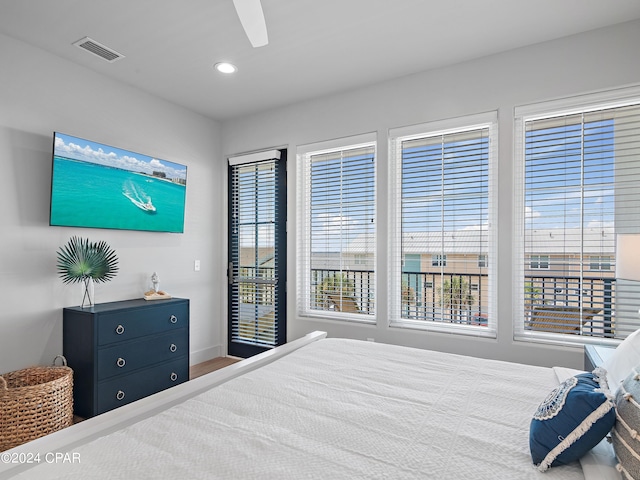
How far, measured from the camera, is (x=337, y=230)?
363 centimetres

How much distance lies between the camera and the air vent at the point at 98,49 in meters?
2.66

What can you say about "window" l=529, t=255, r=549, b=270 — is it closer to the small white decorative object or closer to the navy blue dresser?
the navy blue dresser

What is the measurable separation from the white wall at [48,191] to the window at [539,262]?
10.6ft

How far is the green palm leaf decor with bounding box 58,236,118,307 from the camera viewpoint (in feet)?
9.05

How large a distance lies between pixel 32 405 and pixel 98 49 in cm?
248

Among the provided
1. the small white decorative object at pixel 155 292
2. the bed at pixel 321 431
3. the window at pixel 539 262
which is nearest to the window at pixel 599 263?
the window at pixel 539 262

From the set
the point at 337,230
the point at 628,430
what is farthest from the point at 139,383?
the point at 628,430

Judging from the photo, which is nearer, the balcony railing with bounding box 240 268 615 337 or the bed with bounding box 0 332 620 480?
the bed with bounding box 0 332 620 480

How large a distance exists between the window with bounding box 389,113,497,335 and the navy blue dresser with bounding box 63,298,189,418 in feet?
6.41

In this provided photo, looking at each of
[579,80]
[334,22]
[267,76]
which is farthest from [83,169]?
[579,80]

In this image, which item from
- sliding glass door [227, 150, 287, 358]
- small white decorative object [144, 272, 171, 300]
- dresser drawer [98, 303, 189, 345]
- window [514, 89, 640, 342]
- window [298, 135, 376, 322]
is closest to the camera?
window [514, 89, 640, 342]

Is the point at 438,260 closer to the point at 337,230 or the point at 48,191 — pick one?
the point at 337,230

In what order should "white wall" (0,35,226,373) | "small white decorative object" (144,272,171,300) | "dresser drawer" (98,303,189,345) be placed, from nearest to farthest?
1. "white wall" (0,35,226,373)
2. "dresser drawer" (98,303,189,345)
3. "small white decorative object" (144,272,171,300)

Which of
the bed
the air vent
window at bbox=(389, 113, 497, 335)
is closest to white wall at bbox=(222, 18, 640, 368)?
window at bbox=(389, 113, 497, 335)
